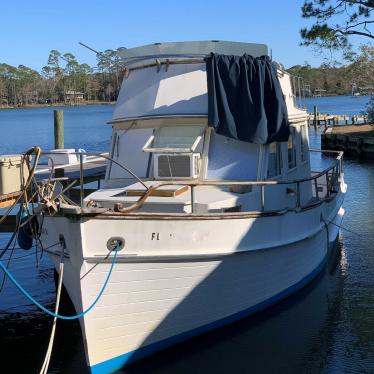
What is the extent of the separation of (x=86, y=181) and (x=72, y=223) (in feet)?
31.8

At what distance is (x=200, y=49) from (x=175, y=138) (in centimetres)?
161

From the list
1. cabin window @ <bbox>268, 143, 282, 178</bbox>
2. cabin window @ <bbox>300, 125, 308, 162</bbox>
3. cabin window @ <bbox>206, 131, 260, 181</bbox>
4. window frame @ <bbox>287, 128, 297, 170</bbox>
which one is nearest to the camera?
cabin window @ <bbox>206, 131, 260, 181</bbox>

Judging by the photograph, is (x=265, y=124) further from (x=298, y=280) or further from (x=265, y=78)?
(x=298, y=280)

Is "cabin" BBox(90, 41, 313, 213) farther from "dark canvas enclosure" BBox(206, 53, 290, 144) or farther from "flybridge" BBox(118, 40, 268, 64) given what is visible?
"dark canvas enclosure" BBox(206, 53, 290, 144)

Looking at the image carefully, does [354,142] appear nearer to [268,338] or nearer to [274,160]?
[274,160]

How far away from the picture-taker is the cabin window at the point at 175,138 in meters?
10.0

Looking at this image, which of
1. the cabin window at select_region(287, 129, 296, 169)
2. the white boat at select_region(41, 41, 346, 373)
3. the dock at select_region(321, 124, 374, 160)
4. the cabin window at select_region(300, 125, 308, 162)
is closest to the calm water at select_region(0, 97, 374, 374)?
the white boat at select_region(41, 41, 346, 373)

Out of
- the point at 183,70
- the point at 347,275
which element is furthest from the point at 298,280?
the point at 183,70

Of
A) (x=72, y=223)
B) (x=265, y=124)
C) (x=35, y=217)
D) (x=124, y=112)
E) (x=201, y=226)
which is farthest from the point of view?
(x=124, y=112)

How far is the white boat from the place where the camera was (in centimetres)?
788

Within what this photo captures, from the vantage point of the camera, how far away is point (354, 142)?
124 feet

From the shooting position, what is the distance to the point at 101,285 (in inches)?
307

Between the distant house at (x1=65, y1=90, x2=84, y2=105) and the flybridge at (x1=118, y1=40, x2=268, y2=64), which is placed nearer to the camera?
the flybridge at (x1=118, y1=40, x2=268, y2=64)

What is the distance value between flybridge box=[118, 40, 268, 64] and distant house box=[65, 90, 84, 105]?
168920 mm
